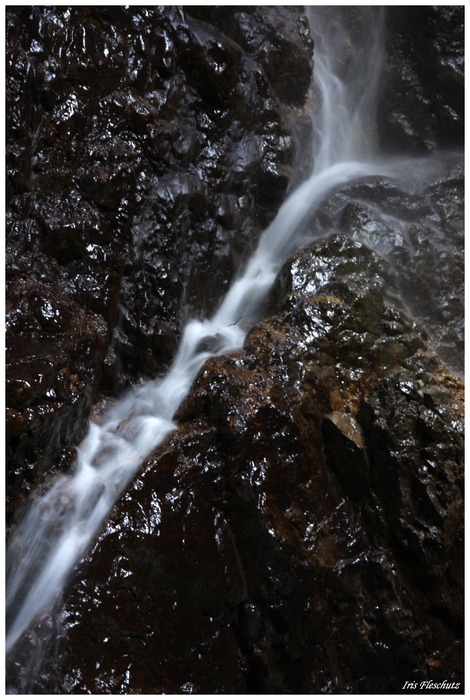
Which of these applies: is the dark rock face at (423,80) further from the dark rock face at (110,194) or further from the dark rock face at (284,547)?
the dark rock face at (284,547)

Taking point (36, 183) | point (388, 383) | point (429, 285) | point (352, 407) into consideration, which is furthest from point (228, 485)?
point (429, 285)

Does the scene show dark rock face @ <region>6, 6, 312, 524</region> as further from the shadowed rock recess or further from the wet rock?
the wet rock

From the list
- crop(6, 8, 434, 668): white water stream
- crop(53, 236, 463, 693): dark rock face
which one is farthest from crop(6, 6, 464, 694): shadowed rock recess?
crop(6, 8, 434, 668): white water stream

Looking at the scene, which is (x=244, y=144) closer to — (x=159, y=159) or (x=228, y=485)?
(x=159, y=159)

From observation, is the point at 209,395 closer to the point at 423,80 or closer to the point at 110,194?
the point at 110,194

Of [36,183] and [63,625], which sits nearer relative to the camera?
[63,625]

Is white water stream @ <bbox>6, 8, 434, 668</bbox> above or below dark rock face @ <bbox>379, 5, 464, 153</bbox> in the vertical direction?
below
